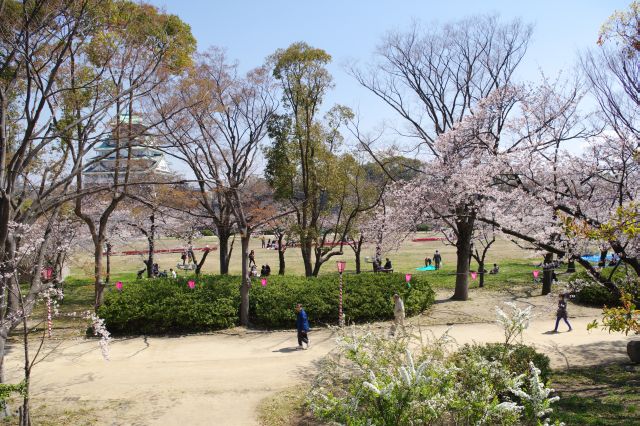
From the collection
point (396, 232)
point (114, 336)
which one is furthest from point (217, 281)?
point (396, 232)

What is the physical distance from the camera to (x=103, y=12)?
8.33 metres

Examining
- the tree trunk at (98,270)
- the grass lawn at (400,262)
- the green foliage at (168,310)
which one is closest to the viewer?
the green foliage at (168,310)

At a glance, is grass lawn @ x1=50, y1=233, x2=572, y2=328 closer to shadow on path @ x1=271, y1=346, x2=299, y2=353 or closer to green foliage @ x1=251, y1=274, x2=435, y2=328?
green foliage @ x1=251, y1=274, x2=435, y2=328

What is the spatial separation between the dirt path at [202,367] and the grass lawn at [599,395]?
764mm

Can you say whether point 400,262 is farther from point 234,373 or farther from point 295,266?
point 234,373

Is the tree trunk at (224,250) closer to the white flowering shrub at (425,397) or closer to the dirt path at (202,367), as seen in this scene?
the dirt path at (202,367)

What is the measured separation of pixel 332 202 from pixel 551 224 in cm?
1057

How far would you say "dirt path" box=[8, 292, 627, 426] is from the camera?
8.62m

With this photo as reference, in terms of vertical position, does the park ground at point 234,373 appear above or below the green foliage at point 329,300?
below

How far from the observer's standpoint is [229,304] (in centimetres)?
1461

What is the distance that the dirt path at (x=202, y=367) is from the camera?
28.3 ft

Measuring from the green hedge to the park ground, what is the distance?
1.74 ft

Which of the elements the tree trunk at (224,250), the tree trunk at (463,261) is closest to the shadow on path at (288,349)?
the tree trunk at (463,261)

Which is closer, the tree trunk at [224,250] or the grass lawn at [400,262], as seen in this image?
the tree trunk at [224,250]
